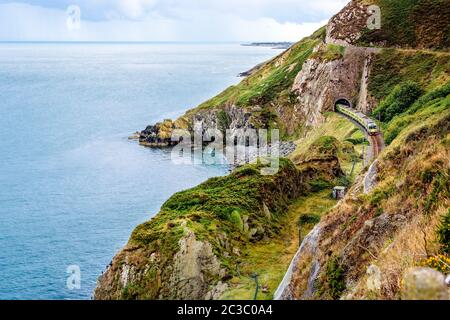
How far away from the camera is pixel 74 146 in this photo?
108375mm

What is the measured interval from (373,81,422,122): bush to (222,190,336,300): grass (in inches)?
1249

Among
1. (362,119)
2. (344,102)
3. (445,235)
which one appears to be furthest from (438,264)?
(344,102)

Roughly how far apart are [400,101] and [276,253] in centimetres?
4799

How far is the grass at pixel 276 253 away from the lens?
2883 cm

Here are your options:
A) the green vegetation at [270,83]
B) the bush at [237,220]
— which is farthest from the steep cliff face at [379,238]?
the green vegetation at [270,83]

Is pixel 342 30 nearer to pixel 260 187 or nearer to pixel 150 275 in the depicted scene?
pixel 260 187

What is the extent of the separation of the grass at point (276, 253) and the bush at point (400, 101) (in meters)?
31.7

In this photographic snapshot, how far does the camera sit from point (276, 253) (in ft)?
115

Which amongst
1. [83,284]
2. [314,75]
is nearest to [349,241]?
[83,284]

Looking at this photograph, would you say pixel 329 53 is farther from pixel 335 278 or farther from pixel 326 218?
pixel 335 278

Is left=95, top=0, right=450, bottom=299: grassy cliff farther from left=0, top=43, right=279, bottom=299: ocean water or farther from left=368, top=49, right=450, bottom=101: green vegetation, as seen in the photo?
left=0, top=43, right=279, bottom=299: ocean water

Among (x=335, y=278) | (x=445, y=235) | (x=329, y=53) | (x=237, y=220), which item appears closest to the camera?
(x=445, y=235)

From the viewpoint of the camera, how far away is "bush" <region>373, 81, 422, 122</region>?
72.9 m

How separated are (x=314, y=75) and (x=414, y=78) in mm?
25976
